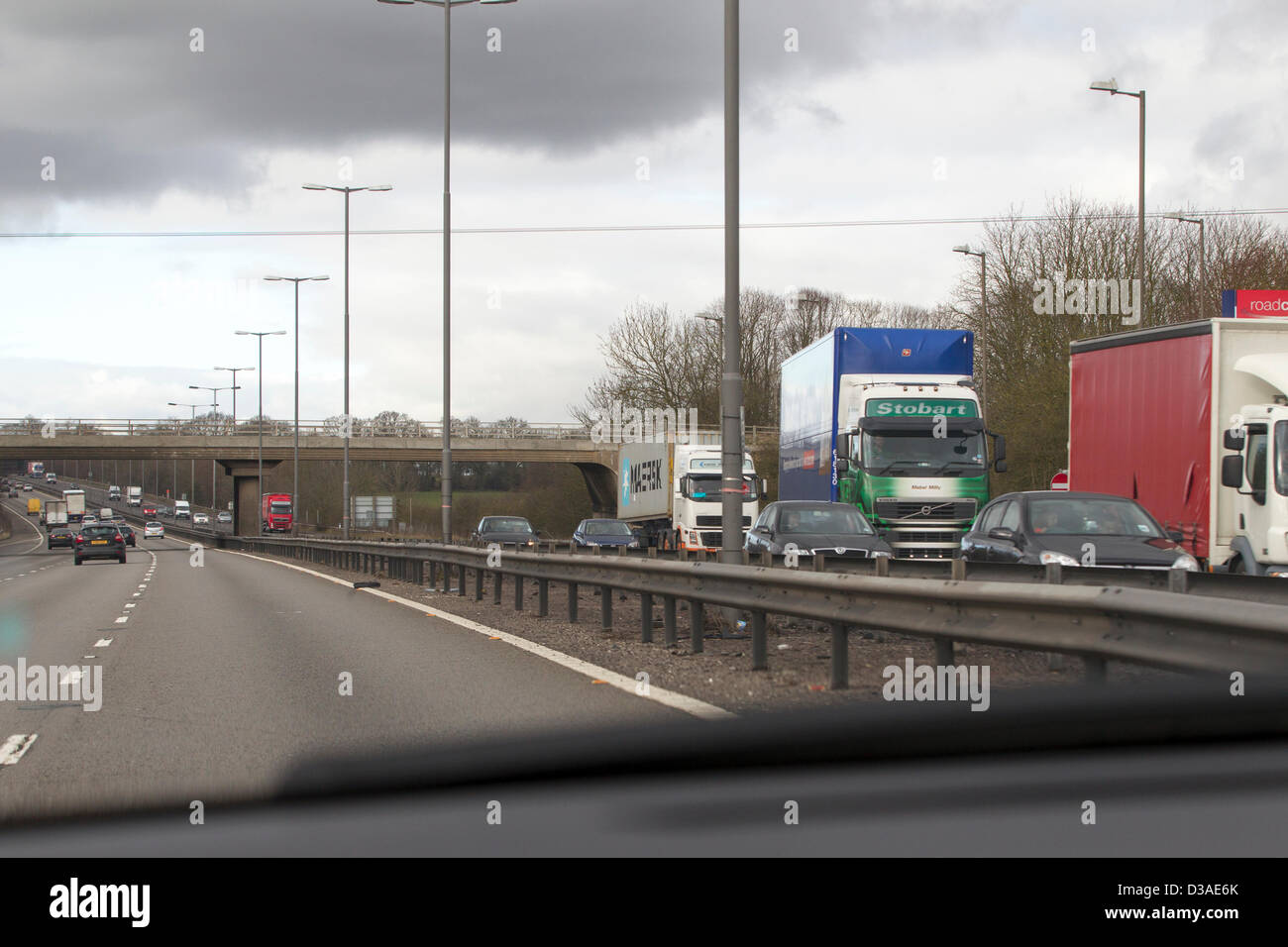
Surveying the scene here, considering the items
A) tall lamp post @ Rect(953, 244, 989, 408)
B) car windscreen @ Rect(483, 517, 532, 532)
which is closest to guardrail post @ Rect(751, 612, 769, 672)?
car windscreen @ Rect(483, 517, 532, 532)

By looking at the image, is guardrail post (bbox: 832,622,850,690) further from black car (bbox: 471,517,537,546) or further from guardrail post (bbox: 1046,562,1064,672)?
black car (bbox: 471,517,537,546)

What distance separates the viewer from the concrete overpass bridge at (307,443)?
Result: 241 ft

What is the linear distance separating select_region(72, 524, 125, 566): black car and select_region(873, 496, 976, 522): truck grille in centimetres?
3406

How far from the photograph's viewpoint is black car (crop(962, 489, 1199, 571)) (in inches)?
523

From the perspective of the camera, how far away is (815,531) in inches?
743

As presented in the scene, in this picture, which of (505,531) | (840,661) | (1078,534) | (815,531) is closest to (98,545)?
(505,531)

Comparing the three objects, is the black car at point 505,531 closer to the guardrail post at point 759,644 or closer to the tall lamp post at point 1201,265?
the tall lamp post at point 1201,265

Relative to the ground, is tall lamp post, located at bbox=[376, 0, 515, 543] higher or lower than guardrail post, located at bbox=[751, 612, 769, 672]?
higher

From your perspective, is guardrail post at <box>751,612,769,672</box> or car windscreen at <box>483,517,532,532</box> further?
car windscreen at <box>483,517,532,532</box>

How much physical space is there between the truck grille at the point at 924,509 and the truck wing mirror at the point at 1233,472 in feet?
28.8

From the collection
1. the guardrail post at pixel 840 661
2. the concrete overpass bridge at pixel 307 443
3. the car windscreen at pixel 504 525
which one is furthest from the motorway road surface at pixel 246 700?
the concrete overpass bridge at pixel 307 443

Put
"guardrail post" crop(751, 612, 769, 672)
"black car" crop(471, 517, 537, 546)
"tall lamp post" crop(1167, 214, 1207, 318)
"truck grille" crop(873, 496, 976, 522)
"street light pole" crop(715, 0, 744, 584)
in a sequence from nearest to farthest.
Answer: "guardrail post" crop(751, 612, 769, 672) → "street light pole" crop(715, 0, 744, 584) → "truck grille" crop(873, 496, 976, 522) → "black car" crop(471, 517, 537, 546) → "tall lamp post" crop(1167, 214, 1207, 318)

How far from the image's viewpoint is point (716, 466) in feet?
129
